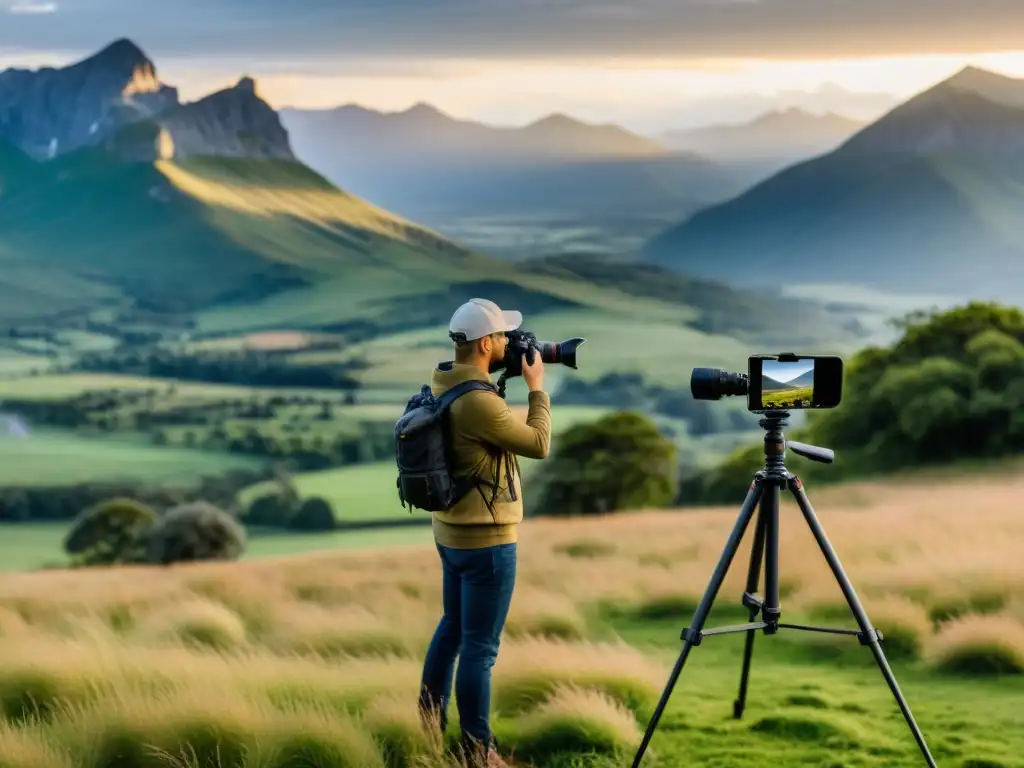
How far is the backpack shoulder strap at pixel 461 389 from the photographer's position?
199 inches

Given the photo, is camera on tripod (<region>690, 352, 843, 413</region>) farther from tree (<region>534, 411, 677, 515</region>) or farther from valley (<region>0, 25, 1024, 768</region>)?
Result: tree (<region>534, 411, 677, 515</region>)

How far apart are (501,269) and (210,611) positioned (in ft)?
509

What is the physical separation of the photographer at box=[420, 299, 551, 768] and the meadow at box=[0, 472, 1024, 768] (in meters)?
0.60

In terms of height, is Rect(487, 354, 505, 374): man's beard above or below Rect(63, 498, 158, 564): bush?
above

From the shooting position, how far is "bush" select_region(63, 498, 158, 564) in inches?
1508

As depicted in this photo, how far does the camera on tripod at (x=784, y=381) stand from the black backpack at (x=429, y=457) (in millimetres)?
1065

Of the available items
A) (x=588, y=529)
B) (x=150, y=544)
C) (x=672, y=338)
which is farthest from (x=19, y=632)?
(x=672, y=338)

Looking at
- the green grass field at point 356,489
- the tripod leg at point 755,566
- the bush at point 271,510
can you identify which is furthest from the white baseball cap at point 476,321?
the bush at point 271,510

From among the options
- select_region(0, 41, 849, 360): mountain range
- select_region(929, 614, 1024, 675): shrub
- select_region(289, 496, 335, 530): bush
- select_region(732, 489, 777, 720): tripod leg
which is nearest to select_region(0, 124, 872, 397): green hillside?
select_region(0, 41, 849, 360): mountain range

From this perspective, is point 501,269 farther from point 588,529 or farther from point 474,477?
point 474,477

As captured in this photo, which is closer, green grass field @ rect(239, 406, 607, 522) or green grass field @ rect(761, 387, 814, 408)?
green grass field @ rect(761, 387, 814, 408)

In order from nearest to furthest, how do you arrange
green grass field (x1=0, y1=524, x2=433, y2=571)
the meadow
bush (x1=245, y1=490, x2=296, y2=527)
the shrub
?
the meadow → the shrub → green grass field (x1=0, y1=524, x2=433, y2=571) → bush (x1=245, y1=490, x2=296, y2=527)

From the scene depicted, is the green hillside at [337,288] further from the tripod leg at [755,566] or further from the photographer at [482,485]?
the photographer at [482,485]

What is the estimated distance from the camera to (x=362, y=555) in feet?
59.1
